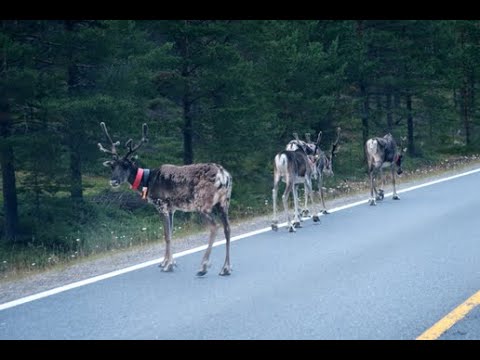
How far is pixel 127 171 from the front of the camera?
8.88m

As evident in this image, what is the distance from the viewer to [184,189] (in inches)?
332

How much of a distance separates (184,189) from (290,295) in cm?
234

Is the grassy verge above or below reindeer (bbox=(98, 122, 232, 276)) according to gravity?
below

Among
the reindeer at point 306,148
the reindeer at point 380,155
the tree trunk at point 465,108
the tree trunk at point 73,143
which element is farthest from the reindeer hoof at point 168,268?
the tree trunk at point 465,108

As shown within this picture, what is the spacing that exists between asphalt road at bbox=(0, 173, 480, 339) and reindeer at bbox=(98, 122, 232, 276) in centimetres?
49

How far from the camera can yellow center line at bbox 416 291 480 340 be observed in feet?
18.0

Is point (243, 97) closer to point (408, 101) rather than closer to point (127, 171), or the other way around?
point (127, 171)

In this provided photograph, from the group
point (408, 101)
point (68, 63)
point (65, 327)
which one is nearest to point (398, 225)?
point (65, 327)

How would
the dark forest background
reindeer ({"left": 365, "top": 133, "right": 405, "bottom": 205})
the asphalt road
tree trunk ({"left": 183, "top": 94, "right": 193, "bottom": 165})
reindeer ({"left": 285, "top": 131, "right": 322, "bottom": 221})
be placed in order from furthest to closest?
tree trunk ({"left": 183, "top": 94, "right": 193, "bottom": 165})
the dark forest background
reindeer ({"left": 365, "top": 133, "right": 405, "bottom": 205})
reindeer ({"left": 285, "top": 131, "right": 322, "bottom": 221})
the asphalt road

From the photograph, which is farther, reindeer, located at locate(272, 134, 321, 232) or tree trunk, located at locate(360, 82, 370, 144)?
tree trunk, located at locate(360, 82, 370, 144)

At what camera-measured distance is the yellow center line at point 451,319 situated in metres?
5.49

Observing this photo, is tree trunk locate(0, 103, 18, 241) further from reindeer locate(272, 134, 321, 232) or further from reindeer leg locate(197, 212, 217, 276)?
reindeer leg locate(197, 212, 217, 276)

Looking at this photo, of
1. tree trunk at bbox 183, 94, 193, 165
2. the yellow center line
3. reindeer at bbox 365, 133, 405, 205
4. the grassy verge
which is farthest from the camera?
tree trunk at bbox 183, 94, 193, 165

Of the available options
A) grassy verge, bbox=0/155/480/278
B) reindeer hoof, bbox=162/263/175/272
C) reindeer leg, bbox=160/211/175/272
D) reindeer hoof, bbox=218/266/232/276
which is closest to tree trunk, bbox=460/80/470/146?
grassy verge, bbox=0/155/480/278
